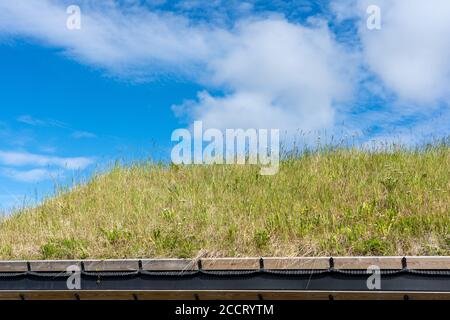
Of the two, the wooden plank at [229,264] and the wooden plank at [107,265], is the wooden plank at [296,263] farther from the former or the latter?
the wooden plank at [107,265]

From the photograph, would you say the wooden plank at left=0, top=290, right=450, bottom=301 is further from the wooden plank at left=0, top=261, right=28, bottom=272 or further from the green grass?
the green grass

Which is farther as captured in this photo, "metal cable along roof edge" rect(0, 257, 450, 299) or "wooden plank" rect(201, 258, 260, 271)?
"wooden plank" rect(201, 258, 260, 271)

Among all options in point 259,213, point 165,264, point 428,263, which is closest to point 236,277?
point 165,264

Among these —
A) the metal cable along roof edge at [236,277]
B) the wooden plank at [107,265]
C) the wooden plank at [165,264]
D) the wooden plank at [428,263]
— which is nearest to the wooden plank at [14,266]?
the metal cable along roof edge at [236,277]

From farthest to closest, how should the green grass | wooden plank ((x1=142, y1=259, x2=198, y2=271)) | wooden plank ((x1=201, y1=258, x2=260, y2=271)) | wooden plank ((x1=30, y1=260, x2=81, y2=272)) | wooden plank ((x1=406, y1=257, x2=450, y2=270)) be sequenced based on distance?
the green grass
wooden plank ((x1=30, y1=260, x2=81, y2=272))
wooden plank ((x1=142, y1=259, x2=198, y2=271))
wooden plank ((x1=201, y1=258, x2=260, y2=271))
wooden plank ((x1=406, y1=257, x2=450, y2=270))

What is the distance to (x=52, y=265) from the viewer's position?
531 cm

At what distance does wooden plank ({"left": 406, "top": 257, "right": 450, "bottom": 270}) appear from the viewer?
4449 millimetres

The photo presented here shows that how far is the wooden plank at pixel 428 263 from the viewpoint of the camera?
4449 mm

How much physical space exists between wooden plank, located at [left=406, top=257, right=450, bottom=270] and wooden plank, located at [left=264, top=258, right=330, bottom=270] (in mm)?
667

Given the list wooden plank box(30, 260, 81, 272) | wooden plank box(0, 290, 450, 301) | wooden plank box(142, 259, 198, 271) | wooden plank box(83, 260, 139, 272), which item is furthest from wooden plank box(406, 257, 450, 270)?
wooden plank box(30, 260, 81, 272)

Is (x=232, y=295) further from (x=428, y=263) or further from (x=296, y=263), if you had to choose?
(x=428, y=263)

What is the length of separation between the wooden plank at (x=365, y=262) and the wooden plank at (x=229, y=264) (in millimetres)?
684

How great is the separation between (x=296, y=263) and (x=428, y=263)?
3.45ft
